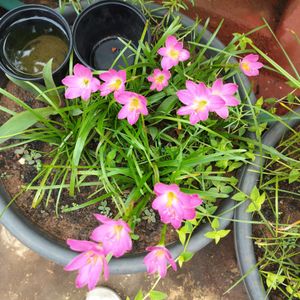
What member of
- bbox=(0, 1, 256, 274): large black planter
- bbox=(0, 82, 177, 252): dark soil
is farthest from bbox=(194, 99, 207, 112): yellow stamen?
bbox=(0, 82, 177, 252): dark soil

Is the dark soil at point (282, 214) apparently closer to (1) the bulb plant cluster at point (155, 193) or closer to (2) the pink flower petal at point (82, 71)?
(1) the bulb plant cluster at point (155, 193)

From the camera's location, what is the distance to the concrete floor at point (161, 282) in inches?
57.4

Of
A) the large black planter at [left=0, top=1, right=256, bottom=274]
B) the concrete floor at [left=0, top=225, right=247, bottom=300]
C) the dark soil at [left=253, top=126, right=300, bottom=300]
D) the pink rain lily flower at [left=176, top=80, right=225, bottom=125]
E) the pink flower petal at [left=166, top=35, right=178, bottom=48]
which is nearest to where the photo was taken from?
the pink rain lily flower at [left=176, top=80, right=225, bottom=125]

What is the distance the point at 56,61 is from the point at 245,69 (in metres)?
0.61

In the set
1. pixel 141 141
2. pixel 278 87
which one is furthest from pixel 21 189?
pixel 278 87

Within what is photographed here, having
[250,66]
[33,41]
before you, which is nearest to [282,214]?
[250,66]

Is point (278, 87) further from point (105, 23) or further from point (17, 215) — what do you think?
point (17, 215)

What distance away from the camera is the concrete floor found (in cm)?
146

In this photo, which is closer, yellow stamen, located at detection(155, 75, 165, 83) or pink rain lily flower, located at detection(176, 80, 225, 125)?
pink rain lily flower, located at detection(176, 80, 225, 125)

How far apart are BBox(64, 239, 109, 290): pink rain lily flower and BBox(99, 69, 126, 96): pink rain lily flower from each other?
1.19 feet

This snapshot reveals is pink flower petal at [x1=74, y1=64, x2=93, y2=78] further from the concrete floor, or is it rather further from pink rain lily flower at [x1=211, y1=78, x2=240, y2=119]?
the concrete floor

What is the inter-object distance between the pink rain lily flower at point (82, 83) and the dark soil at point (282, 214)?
25.5 inches

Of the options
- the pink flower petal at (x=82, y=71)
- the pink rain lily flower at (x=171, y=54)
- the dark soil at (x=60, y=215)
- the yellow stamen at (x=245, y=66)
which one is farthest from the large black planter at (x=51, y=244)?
the pink flower petal at (x=82, y=71)

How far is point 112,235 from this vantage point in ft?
2.43
